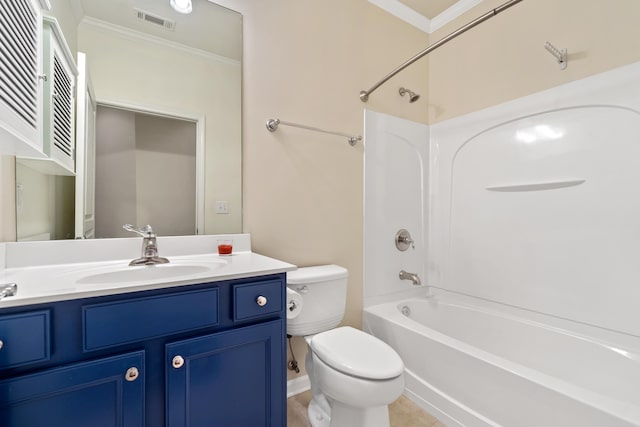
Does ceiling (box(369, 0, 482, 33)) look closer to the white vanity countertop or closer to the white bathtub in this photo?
the white vanity countertop

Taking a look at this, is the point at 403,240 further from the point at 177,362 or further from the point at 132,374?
the point at 132,374

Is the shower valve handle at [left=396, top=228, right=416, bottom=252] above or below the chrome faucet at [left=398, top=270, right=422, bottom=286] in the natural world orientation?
above

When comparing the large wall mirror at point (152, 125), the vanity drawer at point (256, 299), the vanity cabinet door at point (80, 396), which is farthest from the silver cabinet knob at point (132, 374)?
the large wall mirror at point (152, 125)

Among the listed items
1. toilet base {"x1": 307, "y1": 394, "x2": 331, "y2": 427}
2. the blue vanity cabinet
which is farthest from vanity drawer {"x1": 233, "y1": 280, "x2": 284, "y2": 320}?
toilet base {"x1": 307, "y1": 394, "x2": 331, "y2": 427}

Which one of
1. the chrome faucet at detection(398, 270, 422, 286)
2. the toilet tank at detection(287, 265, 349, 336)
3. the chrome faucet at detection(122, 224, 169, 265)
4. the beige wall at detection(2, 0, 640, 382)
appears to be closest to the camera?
the chrome faucet at detection(122, 224, 169, 265)

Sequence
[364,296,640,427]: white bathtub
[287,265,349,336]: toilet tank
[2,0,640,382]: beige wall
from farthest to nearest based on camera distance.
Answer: [2,0,640,382]: beige wall < [287,265,349,336]: toilet tank < [364,296,640,427]: white bathtub

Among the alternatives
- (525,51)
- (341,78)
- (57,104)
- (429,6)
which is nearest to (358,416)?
(57,104)

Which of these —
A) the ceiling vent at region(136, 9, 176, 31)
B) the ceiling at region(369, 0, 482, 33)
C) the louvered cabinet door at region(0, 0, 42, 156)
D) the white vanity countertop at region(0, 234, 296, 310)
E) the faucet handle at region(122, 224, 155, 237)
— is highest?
the ceiling at region(369, 0, 482, 33)

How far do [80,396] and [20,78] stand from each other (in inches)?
35.3

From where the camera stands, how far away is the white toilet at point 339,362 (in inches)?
43.6

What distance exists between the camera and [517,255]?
185 cm

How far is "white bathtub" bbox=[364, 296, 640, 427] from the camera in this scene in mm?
1091

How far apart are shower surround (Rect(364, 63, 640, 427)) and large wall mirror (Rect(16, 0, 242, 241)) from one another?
39.4 inches

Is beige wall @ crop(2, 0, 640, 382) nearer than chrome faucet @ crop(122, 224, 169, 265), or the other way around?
chrome faucet @ crop(122, 224, 169, 265)
